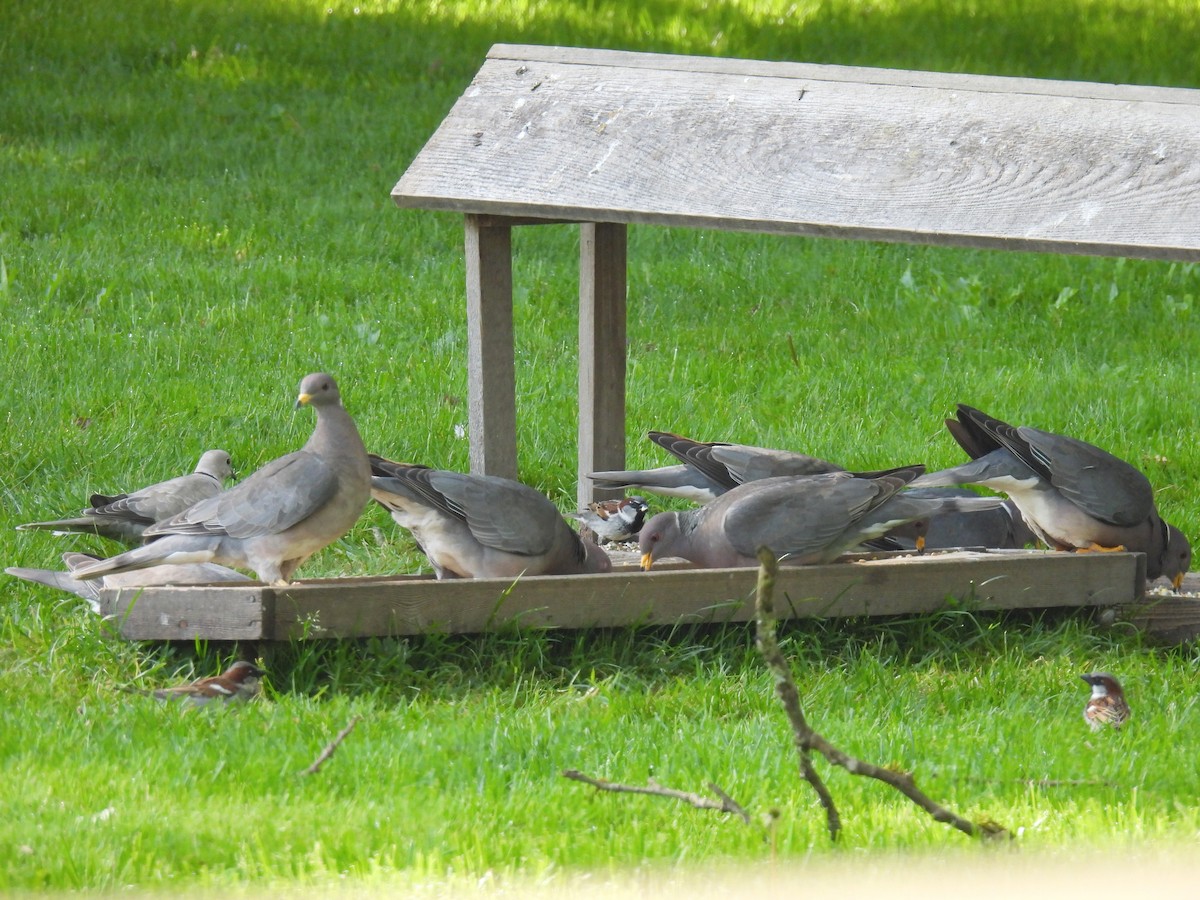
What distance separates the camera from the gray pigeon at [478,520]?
4.58 meters

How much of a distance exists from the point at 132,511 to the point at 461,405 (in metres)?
2.22

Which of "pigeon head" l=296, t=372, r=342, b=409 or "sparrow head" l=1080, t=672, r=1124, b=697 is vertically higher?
"pigeon head" l=296, t=372, r=342, b=409

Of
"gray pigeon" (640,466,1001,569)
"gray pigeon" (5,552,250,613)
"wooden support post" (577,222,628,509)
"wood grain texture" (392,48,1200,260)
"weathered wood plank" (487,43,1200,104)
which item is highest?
"weathered wood plank" (487,43,1200,104)

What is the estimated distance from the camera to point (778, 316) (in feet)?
28.9

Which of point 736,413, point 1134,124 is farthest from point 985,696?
A: point 736,413

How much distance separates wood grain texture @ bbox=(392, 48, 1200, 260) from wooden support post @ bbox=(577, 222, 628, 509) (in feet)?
2.87

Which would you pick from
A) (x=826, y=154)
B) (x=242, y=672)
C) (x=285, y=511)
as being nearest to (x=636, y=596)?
(x=285, y=511)

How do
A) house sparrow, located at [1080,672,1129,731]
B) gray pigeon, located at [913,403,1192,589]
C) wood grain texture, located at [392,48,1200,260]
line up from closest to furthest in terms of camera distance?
wood grain texture, located at [392,48,1200,260] → house sparrow, located at [1080,672,1129,731] → gray pigeon, located at [913,403,1192,589]

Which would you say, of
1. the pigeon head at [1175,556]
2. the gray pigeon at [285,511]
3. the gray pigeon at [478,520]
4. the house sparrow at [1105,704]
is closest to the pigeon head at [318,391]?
the gray pigeon at [285,511]

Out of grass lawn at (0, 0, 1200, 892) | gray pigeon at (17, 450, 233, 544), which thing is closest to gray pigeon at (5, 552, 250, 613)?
grass lawn at (0, 0, 1200, 892)

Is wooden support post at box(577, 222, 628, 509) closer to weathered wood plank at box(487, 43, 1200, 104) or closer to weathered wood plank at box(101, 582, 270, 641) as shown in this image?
weathered wood plank at box(487, 43, 1200, 104)

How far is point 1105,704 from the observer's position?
13.9 feet

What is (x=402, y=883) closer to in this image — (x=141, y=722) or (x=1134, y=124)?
(x=141, y=722)

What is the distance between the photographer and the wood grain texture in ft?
12.9
